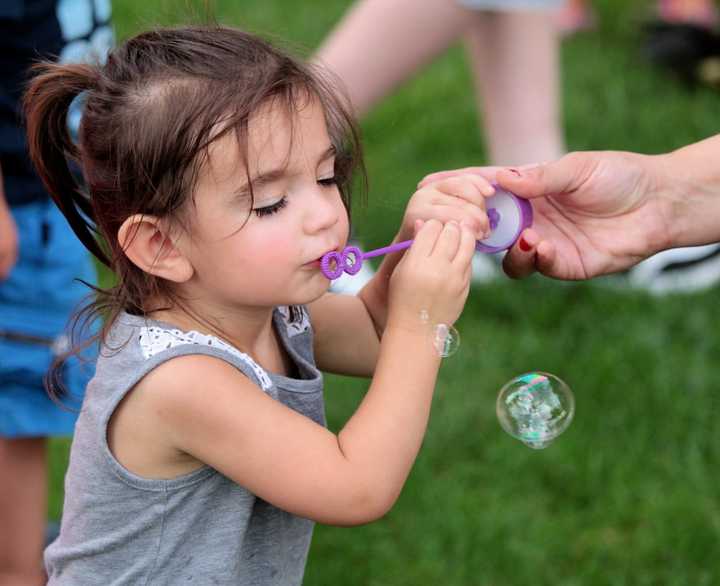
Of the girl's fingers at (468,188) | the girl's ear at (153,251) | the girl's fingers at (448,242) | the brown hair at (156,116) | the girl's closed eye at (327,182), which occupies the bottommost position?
the girl's fingers at (448,242)

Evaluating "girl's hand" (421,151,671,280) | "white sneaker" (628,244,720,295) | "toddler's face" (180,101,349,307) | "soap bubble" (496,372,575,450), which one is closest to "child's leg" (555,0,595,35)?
"white sneaker" (628,244,720,295)

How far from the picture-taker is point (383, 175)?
13.8ft

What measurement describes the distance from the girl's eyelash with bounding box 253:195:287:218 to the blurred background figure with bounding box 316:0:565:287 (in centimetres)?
167

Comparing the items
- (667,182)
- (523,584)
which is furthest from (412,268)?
(523,584)

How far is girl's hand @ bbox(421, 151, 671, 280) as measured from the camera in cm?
195

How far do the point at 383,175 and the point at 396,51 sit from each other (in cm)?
88

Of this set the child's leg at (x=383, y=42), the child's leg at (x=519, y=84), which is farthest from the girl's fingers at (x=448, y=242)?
the child's leg at (x=519, y=84)

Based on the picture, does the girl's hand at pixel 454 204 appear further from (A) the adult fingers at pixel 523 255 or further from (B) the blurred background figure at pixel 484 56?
(B) the blurred background figure at pixel 484 56

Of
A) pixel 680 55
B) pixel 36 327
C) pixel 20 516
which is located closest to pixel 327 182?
pixel 36 327

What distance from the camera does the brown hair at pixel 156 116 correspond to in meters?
1.55

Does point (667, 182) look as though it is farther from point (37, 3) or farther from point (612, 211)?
point (37, 3)

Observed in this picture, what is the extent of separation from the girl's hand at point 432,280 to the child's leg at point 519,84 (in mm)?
2149

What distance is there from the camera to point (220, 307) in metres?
1.68

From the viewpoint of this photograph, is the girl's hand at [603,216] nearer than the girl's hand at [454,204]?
No
